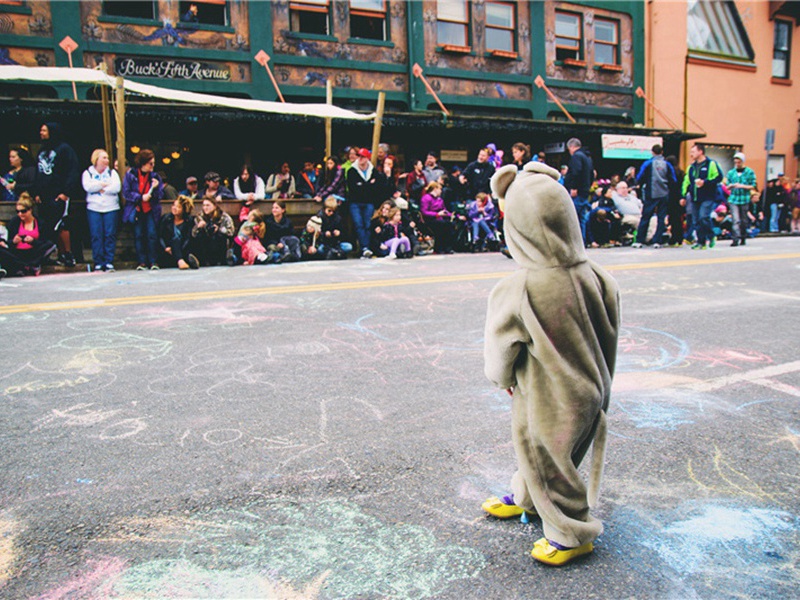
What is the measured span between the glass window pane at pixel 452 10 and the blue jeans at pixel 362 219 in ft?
33.0

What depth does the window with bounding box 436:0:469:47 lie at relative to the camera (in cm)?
2034

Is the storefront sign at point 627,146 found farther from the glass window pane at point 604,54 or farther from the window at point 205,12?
the window at point 205,12

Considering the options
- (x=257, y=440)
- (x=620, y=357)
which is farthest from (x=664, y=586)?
(x=620, y=357)

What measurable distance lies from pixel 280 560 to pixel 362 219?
10960 mm

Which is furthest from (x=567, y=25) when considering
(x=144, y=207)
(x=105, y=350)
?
(x=105, y=350)

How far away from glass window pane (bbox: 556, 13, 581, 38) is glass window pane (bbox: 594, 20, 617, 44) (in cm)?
91

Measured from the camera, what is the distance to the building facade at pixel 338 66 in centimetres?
1550

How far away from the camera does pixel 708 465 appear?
3053 millimetres

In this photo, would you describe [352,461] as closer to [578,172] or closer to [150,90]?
[578,172]

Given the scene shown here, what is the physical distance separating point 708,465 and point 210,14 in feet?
58.9

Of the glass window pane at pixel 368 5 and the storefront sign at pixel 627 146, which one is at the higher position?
the glass window pane at pixel 368 5

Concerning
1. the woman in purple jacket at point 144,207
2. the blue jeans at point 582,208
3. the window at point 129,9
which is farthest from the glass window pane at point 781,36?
the woman in purple jacket at point 144,207

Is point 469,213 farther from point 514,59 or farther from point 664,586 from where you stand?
point 664,586

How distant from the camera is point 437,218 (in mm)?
13922
